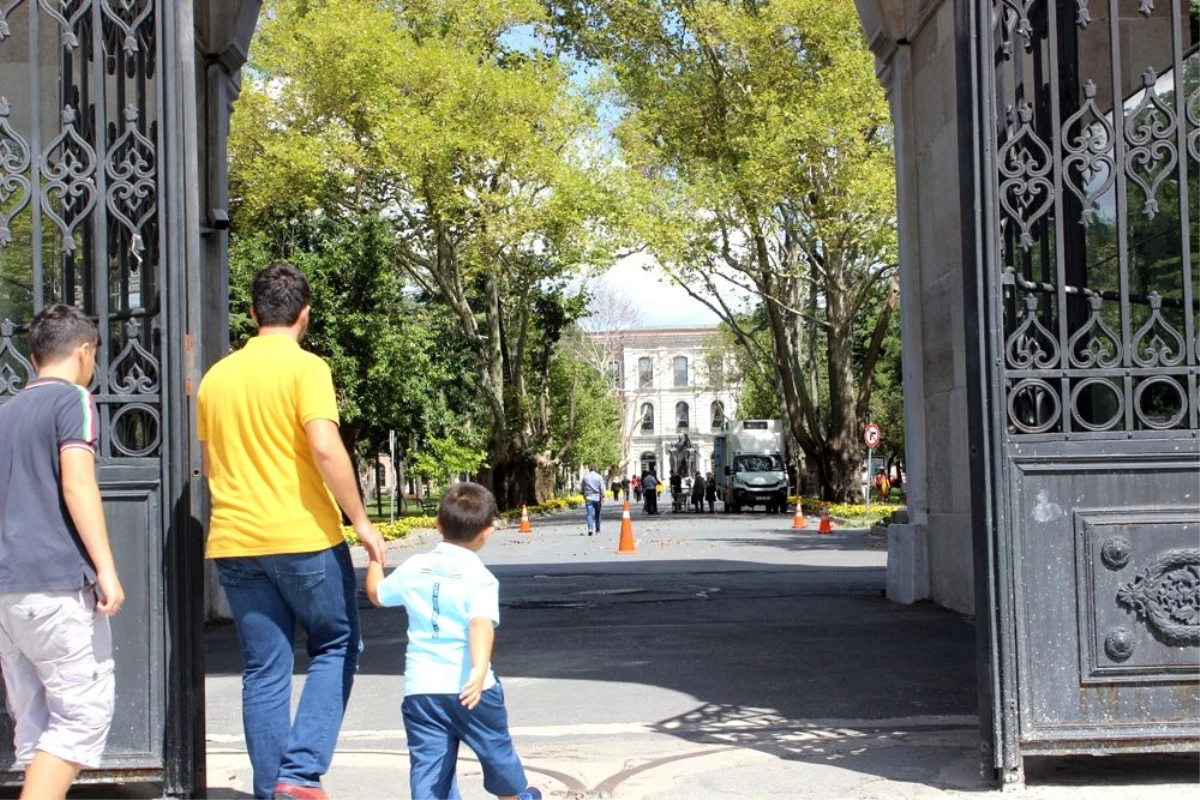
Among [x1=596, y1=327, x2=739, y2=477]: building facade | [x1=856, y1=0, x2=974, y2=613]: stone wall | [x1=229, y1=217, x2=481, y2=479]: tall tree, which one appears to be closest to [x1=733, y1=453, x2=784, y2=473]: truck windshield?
[x1=229, y1=217, x2=481, y2=479]: tall tree

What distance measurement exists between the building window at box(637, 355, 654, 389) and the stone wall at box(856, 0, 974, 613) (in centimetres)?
11133

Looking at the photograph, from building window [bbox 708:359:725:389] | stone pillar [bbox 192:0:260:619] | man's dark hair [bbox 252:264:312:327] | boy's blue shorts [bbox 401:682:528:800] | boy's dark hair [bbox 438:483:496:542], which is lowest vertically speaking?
boy's blue shorts [bbox 401:682:528:800]

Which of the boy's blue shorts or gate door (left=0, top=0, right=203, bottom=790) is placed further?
gate door (left=0, top=0, right=203, bottom=790)

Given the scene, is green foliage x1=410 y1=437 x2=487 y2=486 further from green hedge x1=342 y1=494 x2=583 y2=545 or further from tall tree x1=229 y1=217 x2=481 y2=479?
tall tree x1=229 y1=217 x2=481 y2=479

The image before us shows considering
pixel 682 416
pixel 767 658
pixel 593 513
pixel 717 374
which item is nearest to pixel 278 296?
A: pixel 767 658

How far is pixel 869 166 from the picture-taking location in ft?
102

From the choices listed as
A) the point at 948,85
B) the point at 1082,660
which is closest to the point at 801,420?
the point at 948,85

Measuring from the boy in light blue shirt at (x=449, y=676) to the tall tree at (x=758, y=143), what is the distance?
27414 millimetres

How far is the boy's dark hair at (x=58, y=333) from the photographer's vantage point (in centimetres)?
498

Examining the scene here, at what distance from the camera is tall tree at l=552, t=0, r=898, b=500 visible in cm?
3144

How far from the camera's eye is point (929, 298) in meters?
12.1

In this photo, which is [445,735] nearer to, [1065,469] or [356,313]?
[1065,469]

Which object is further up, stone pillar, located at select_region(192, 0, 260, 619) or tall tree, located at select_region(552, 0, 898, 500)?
tall tree, located at select_region(552, 0, 898, 500)

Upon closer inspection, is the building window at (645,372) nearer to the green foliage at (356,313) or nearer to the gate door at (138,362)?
the green foliage at (356,313)
